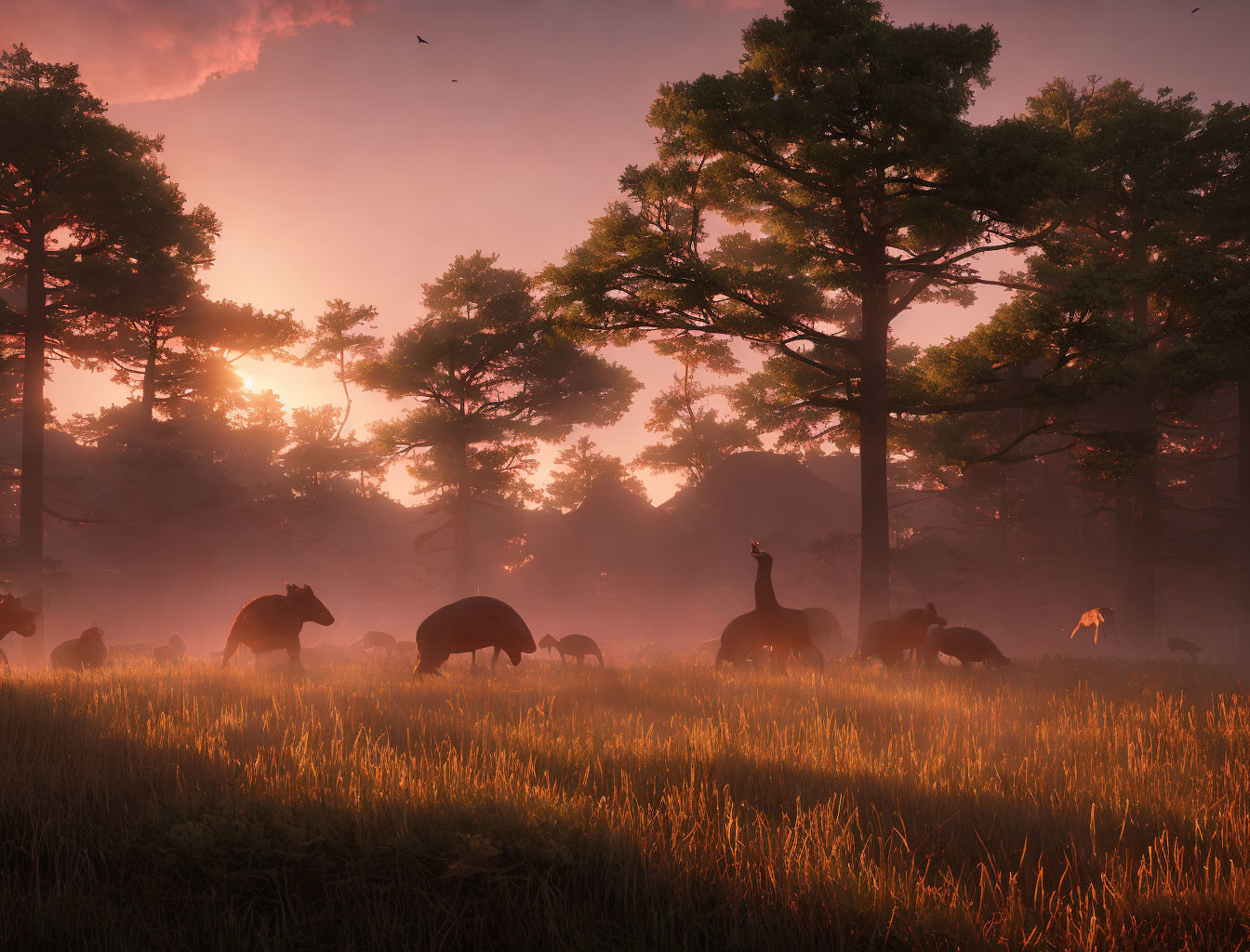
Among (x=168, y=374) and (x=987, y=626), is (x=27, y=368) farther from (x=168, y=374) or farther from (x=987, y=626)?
(x=987, y=626)

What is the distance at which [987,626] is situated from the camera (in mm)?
31469

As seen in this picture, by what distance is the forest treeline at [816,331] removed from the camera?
14414mm

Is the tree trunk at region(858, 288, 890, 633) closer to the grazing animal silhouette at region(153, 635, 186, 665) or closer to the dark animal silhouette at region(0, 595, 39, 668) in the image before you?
the grazing animal silhouette at region(153, 635, 186, 665)

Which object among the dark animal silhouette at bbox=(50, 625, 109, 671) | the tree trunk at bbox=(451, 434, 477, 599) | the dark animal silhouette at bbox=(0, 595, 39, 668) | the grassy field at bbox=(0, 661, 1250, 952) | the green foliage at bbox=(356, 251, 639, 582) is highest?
the green foliage at bbox=(356, 251, 639, 582)

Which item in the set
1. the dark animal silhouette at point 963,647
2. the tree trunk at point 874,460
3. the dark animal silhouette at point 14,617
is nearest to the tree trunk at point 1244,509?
the tree trunk at point 874,460

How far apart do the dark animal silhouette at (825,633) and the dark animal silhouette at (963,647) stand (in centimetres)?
557

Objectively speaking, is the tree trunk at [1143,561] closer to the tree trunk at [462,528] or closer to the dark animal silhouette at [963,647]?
the dark animal silhouette at [963,647]

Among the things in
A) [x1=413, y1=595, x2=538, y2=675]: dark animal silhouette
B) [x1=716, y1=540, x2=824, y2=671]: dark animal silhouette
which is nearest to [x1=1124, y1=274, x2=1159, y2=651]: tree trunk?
[x1=716, y1=540, x2=824, y2=671]: dark animal silhouette

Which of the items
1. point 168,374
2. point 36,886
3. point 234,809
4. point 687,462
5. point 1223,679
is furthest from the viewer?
point 687,462

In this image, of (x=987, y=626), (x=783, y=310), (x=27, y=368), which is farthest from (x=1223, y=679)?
(x=27, y=368)

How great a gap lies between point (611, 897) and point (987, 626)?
3270 centimetres

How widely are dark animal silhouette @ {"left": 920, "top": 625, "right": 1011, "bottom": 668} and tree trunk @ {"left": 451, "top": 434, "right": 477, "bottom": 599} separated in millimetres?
17823

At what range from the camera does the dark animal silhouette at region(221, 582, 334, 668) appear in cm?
1183

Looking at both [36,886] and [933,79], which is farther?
[933,79]
